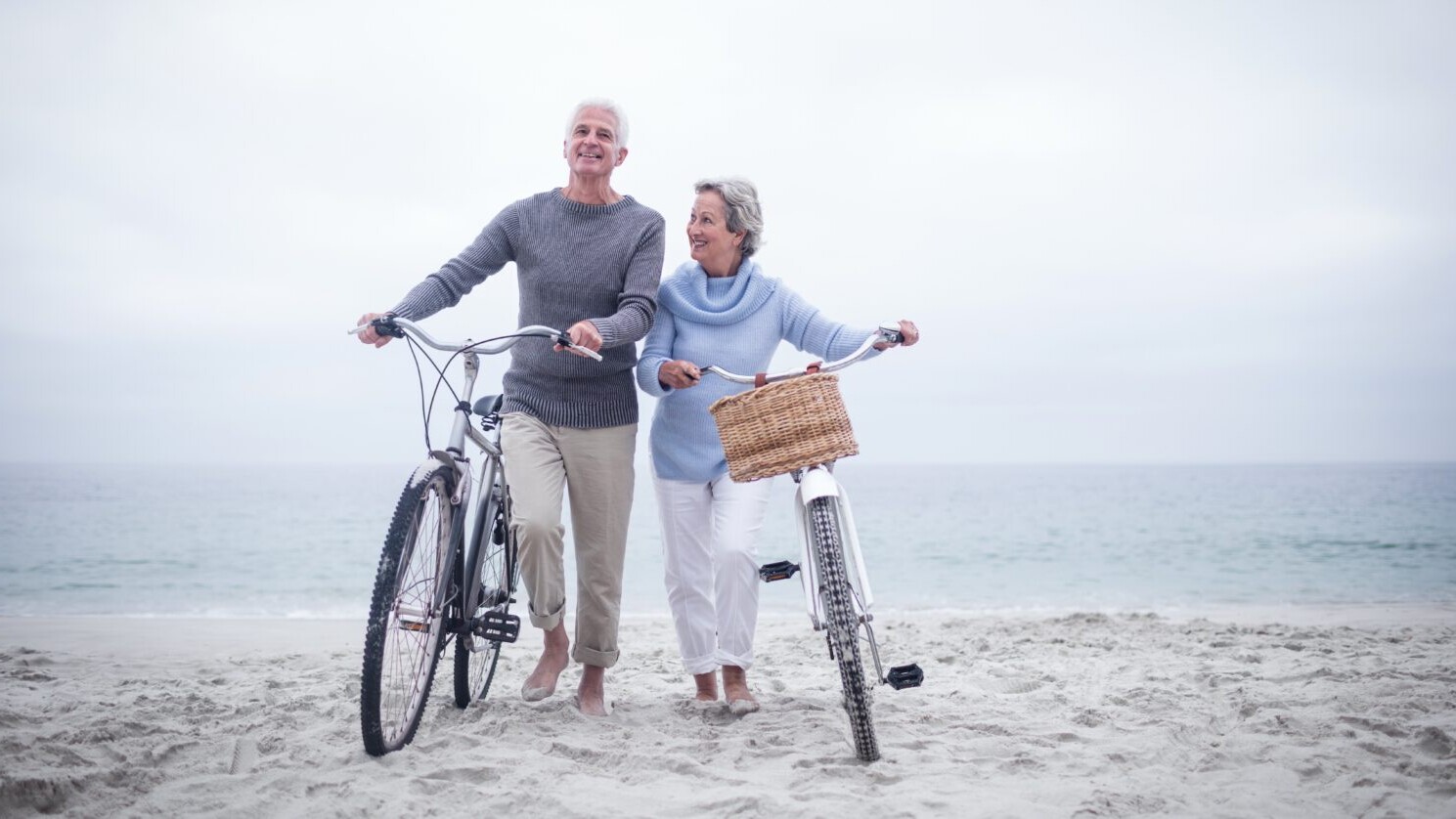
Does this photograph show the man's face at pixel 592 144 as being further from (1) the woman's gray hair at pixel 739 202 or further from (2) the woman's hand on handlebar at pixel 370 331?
(2) the woman's hand on handlebar at pixel 370 331

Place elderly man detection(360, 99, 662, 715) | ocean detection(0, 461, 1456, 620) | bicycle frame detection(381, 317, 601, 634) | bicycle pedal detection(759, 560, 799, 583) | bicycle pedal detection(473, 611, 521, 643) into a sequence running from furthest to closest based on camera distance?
ocean detection(0, 461, 1456, 620) < elderly man detection(360, 99, 662, 715) < bicycle pedal detection(473, 611, 521, 643) < bicycle pedal detection(759, 560, 799, 583) < bicycle frame detection(381, 317, 601, 634)

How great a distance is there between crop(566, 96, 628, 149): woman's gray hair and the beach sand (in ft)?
7.60

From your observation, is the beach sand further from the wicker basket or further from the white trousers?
the wicker basket

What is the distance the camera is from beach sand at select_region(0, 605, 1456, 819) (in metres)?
2.64

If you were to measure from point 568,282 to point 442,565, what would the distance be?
3.89ft

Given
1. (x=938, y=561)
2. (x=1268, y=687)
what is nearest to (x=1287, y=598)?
(x=938, y=561)

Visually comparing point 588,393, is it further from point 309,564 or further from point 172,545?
point 172,545

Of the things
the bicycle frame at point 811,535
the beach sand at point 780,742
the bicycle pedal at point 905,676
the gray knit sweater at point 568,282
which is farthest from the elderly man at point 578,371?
the bicycle pedal at point 905,676

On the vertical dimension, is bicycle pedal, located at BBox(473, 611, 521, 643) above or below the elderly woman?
below

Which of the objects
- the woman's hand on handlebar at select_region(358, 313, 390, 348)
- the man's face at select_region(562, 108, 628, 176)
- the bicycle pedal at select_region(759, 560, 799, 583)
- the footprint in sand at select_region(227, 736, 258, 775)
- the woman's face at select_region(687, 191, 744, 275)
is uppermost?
the man's face at select_region(562, 108, 628, 176)

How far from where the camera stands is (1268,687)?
13.4 ft

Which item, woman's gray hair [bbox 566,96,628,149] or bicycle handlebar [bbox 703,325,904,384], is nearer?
bicycle handlebar [bbox 703,325,904,384]

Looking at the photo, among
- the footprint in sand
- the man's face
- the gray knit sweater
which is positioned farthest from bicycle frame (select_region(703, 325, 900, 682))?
the footprint in sand

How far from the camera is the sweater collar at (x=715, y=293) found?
12.1 ft
